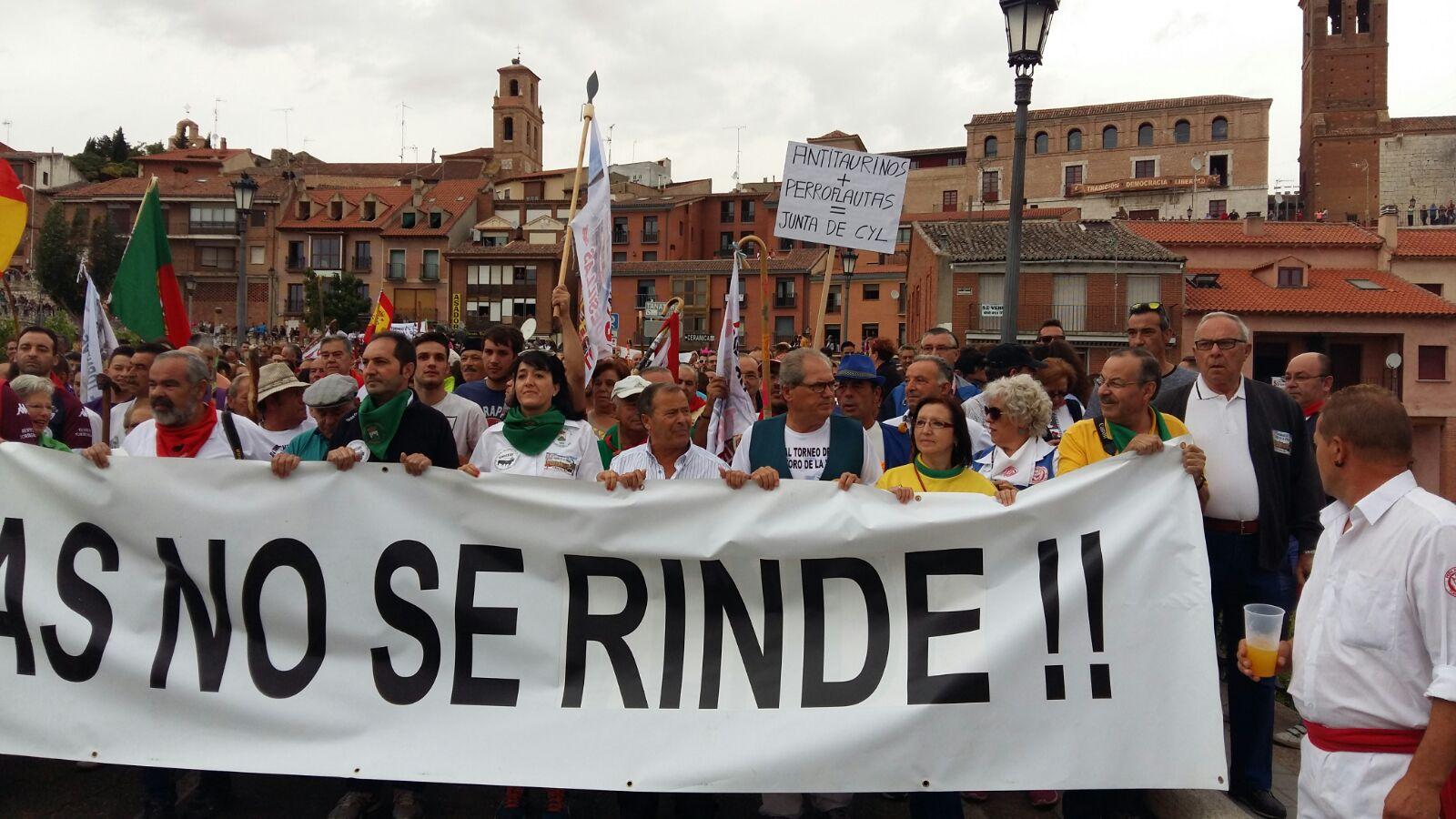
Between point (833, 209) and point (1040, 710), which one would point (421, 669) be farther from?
point (833, 209)

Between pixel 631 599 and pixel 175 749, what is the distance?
180 centimetres

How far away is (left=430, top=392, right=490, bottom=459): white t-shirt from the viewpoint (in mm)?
5660

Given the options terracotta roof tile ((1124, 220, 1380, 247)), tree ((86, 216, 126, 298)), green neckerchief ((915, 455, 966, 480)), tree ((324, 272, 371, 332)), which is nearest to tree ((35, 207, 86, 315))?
tree ((86, 216, 126, 298))

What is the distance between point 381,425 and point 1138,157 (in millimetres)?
84602

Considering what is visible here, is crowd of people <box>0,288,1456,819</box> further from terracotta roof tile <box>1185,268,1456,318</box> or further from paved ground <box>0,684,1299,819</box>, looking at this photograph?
terracotta roof tile <box>1185,268,1456,318</box>

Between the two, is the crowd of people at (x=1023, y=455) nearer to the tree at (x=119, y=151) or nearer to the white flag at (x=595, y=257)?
the white flag at (x=595, y=257)

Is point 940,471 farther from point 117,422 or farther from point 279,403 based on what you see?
point 117,422

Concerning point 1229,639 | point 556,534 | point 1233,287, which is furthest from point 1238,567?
point 1233,287

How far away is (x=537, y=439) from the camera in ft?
15.7

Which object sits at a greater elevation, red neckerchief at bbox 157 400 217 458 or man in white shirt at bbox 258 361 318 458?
man in white shirt at bbox 258 361 318 458

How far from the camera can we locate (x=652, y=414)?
4.63 metres

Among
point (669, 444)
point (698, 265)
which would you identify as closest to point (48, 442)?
point (669, 444)

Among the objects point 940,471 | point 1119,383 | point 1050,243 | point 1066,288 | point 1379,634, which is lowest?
point 1379,634

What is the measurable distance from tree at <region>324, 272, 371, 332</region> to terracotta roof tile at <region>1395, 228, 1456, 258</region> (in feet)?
175
